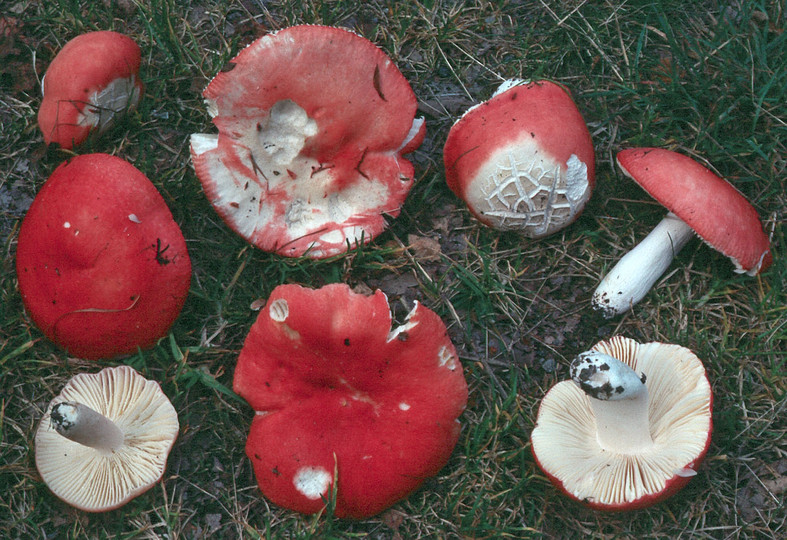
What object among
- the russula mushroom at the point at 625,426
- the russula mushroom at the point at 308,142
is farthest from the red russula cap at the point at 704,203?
the russula mushroom at the point at 308,142

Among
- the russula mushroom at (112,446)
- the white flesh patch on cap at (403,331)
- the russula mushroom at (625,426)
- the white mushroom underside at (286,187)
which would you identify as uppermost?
the white mushroom underside at (286,187)

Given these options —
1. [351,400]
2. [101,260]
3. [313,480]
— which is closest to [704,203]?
[351,400]

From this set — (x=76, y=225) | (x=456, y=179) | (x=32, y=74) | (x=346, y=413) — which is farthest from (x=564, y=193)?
(x=32, y=74)

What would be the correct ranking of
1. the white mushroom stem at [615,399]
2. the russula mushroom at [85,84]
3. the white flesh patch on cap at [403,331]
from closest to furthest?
the white mushroom stem at [615,399] < the white flesh patch on cap at [403,331] < the russula mushroom at [85,84]

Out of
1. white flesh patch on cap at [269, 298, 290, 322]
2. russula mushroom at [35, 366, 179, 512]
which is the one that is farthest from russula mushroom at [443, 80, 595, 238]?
russula mushroom at [35, 366, 179, 512]

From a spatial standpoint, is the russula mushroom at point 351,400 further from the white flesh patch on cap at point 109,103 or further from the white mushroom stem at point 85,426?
the white flesh patch on cap at point 109,103

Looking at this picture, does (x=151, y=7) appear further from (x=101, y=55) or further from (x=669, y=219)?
(x=669, y=219)

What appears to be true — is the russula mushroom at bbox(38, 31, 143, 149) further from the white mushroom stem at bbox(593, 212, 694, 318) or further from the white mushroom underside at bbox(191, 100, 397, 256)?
the white mushroom stem at bbox(593, 212, 694, 318)

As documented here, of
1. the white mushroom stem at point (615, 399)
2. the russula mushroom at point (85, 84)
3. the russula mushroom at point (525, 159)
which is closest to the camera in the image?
the white mushroom stem at point (615, 399)

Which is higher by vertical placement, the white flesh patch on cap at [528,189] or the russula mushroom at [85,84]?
the russula mushroom at [85,84]
